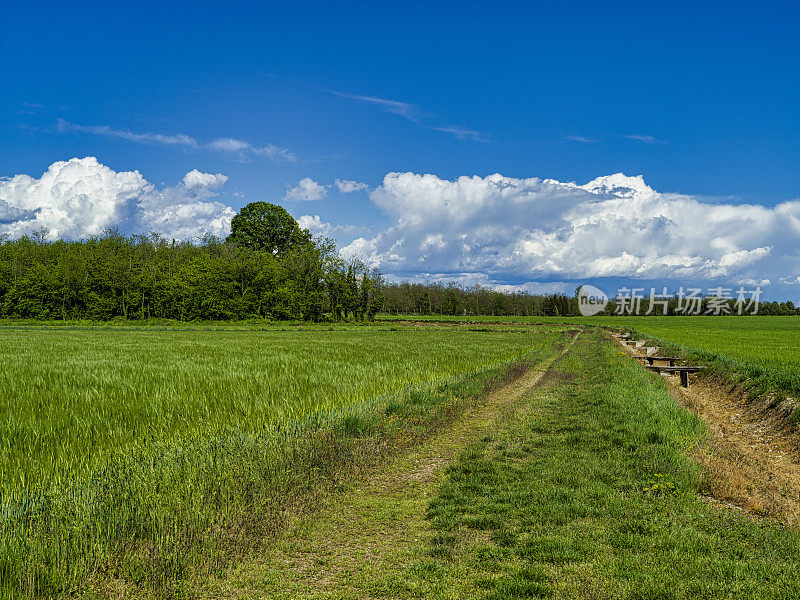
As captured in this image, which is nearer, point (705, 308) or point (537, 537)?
point (537, 537)

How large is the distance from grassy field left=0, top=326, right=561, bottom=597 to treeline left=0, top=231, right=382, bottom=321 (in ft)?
208

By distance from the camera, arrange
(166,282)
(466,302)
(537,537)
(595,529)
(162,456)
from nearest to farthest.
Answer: (537,537) < (595,529) < (162,456) < (166,282) < (466,302)

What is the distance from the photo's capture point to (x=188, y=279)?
7638 centimetres

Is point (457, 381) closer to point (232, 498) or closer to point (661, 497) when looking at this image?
point (661, 497)

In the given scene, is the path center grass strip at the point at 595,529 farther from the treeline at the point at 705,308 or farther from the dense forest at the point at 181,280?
the treeline at the point at 705,308

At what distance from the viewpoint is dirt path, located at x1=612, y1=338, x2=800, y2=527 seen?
6.02 meters

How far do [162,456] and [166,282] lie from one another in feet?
249

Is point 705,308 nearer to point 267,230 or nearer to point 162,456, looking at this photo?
point 267,230

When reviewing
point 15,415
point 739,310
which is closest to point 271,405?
point 15,415

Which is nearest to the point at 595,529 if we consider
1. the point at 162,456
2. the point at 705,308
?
the point at 162,456

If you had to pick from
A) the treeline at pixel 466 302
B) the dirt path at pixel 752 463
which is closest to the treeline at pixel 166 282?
the treeline at pixel 466 302

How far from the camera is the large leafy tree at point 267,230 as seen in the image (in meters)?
92.2

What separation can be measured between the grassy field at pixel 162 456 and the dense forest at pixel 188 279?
2500 inches

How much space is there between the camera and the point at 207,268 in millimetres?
77062
